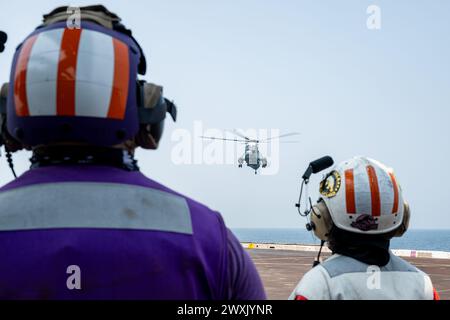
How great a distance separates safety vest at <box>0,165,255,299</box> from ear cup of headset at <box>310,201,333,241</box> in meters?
2.49

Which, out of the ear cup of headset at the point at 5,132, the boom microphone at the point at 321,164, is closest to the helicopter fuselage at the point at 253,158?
the boom microphone at the point at 321,164

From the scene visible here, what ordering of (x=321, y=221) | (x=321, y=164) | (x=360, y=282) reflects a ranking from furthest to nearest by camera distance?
(x=321, y=164)
(x=321, y=221)
(x=360, y=282)

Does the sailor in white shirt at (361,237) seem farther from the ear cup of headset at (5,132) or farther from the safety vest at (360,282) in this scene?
the ear cup of headset at (5,132)

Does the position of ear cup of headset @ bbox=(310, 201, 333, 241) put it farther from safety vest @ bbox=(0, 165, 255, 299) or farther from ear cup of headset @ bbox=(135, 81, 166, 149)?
safety vest @ bbox=(0, 165, 255, 299)

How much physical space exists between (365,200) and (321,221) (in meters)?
0.41

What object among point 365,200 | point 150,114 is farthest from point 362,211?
point 150,114

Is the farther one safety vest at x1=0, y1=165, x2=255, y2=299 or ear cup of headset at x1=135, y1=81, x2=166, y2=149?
ear cup of headset at x1=135, y1=81, x2=166, y2=149

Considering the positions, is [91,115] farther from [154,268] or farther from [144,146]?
[154,268]

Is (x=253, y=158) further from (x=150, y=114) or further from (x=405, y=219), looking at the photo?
(x=150, y=114)

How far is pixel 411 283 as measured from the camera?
3.91 meters

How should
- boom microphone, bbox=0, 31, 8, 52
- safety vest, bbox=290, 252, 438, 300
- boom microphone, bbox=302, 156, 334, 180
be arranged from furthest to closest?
boom microphone, bbox=302, 156, 334, 180 → safety vest, bbox=290, 252, 438, 300 → boom microphone, bbox=0, 31, 8, 52

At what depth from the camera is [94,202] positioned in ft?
6.31

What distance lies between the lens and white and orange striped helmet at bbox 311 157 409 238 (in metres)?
4.15

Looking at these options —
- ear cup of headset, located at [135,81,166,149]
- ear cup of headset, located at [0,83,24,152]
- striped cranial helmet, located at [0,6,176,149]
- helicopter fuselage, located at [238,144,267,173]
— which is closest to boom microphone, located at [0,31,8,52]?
ear cup of headset, located at [0,83,24,152]
